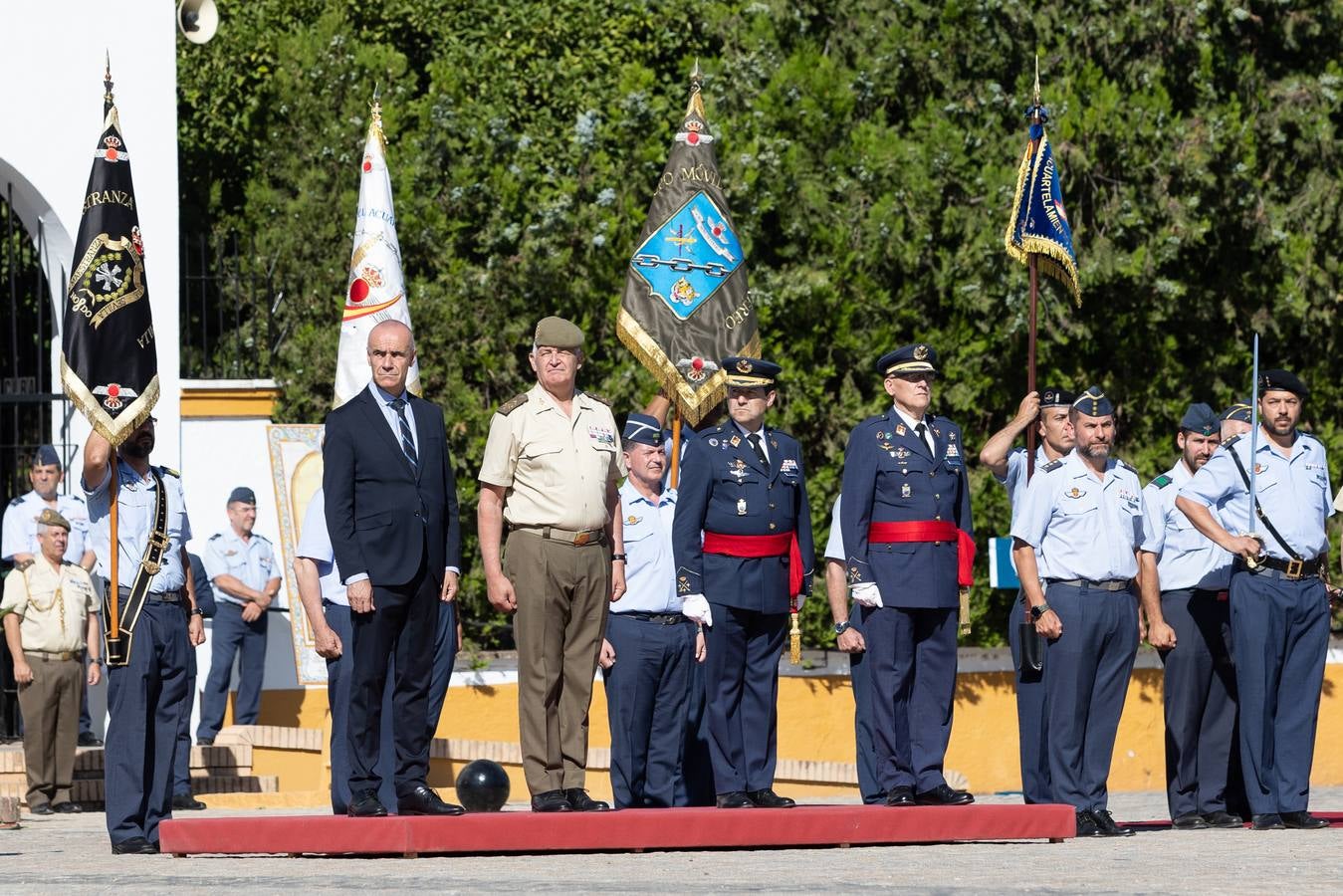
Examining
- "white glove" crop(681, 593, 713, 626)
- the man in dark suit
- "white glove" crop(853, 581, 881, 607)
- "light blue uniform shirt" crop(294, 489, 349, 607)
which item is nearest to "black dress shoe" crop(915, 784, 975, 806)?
"white glove" crop(853, 581, 881, 607)

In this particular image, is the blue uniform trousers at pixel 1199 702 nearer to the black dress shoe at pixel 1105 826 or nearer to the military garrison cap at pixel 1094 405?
the black dress shoe at pixel 1105 826

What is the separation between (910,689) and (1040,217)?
106 inches

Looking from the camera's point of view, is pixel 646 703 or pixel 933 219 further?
pixel 933 219

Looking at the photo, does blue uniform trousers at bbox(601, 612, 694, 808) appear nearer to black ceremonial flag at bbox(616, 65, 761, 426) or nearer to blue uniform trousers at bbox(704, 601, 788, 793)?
blue uniform trousers at bbox(704, 601, 788, 793)

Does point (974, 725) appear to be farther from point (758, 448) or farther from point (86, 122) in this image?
point (86, 122)

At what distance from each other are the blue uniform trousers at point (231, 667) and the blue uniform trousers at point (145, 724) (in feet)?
16.1

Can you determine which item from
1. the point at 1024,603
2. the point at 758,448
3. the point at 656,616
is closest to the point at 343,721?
the point at 656,616

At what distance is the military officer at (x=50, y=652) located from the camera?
12523 mm

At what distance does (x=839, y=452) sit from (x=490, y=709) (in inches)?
115

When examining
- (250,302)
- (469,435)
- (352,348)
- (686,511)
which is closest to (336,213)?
(250,302)

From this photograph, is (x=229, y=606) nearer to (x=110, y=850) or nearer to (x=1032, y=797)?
(x=110, y=850)

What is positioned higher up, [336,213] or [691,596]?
[336,213]

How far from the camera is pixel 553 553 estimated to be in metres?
8.77

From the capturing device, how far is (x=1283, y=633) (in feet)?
33.6
